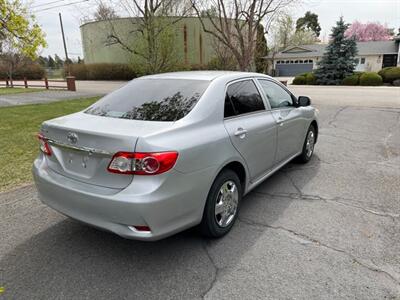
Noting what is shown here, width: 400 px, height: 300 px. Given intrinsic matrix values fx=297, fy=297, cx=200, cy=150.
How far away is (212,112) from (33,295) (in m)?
2.10

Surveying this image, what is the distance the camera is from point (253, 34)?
488 inches

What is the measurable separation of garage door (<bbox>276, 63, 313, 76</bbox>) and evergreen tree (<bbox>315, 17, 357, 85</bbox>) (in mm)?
16731

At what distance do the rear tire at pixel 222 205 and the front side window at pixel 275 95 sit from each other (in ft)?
4.55

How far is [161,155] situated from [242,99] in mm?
1519

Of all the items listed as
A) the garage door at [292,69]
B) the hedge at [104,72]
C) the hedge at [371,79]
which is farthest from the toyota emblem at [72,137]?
the garage door at [292,69]

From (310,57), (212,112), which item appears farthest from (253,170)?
(310,57)

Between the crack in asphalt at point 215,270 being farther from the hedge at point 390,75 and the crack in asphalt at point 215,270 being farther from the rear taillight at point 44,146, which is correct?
the hedge at point 390,75

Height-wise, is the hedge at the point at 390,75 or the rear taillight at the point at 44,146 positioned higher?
the rear taillight at the point at 44,146

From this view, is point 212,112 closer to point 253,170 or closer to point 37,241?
point 253,170

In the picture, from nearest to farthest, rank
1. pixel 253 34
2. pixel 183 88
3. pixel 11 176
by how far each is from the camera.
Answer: pixel 183 88
pixel 11 176
pixel 253 34

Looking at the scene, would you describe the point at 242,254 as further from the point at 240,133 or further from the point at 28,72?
the point at 28,72

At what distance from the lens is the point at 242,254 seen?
2734 millimetres

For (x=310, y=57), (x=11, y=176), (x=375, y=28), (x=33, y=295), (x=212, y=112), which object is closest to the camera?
(x=33, y=295)

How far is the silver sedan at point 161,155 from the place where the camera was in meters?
2.26
